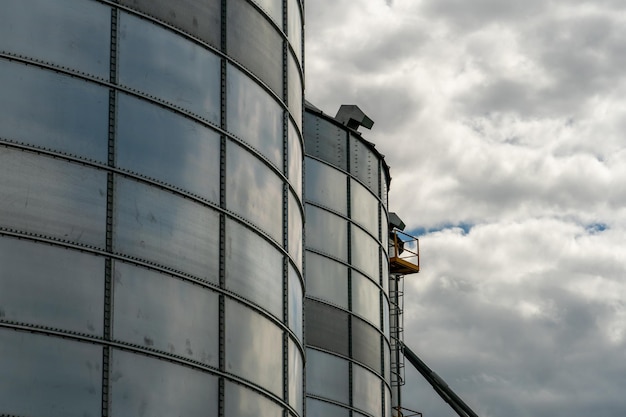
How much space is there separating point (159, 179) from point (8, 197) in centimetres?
299

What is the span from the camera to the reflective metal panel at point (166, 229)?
20.9 meters

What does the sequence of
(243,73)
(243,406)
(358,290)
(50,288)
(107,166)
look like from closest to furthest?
(50,288)
(107,166)
(243,406)
(243,73)
(358,290)

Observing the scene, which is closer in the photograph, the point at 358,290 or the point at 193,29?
the point at 193,29

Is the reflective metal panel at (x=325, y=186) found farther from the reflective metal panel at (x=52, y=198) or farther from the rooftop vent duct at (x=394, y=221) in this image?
the reflective metal panel at (x=52, y=198)

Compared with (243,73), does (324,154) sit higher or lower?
higher

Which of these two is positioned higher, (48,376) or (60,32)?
(60,32)

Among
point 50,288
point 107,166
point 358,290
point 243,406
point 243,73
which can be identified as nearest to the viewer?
point 50,288

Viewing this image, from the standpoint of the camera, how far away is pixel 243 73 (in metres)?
24.5

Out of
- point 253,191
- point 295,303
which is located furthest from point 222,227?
point 295,303

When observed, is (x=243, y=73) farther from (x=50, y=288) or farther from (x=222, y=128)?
(x=50, y=288)

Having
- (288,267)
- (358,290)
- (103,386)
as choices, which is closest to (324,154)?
(358,290)

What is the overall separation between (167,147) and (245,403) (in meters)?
4.71

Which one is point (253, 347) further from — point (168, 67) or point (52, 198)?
point (168, 67)

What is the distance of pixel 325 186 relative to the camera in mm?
38719
